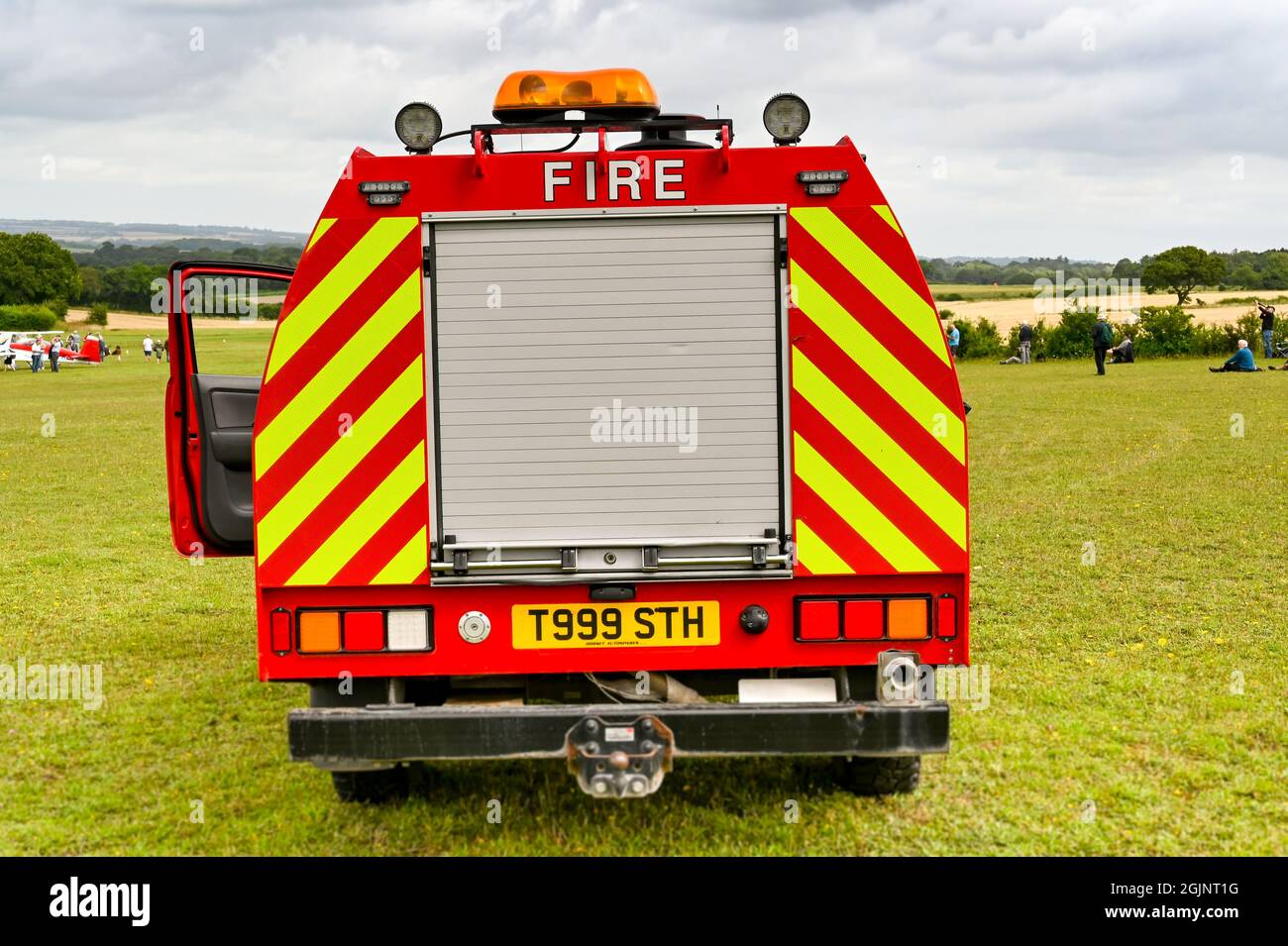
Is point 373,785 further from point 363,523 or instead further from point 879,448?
point 879,448

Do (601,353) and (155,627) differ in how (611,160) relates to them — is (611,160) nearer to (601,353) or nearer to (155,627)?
(601,353)

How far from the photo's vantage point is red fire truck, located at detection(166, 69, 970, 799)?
468cm

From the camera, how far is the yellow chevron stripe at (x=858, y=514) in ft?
15.7

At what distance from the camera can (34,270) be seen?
109m

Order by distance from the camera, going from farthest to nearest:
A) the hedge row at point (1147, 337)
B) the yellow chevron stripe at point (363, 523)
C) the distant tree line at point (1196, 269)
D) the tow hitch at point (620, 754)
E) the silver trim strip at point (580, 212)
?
the distant tree line at point (1196, 269) < the hedge row at point (1147, 337) < the yellow chevron stripe at point (363, 523) < the silver trim strip at point (580, 212) < the tow hitch at point (620, 754)

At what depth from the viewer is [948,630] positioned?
15.8 ft

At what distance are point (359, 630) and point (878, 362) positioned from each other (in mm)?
1989

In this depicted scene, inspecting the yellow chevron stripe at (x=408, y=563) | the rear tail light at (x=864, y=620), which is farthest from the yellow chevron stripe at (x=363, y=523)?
the rear tail light at (x=864, y=620)

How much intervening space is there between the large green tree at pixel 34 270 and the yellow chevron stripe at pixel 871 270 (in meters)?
114

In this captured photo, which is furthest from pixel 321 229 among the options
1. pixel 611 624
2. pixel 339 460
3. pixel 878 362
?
pixel 878 362

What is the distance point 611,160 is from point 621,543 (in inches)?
50.2

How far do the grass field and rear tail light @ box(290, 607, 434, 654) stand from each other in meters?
0.82

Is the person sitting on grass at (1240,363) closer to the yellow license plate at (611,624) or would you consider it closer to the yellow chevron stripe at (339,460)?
the yellow license plate at (611,624)

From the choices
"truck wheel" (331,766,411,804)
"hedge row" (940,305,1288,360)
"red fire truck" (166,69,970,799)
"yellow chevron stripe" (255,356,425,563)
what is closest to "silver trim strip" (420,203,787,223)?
"red fire truck" (166,69,970,799)
